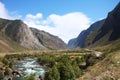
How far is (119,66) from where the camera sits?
2488 centimetres

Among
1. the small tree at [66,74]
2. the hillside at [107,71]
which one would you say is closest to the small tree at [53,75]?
the small tree at [66,74]

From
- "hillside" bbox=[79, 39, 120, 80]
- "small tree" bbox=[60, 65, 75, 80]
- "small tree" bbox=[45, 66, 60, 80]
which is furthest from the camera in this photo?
"small tree" bbox=[60, 65, 75, 80]

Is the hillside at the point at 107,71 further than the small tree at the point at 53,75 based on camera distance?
A: No

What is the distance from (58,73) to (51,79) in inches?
121

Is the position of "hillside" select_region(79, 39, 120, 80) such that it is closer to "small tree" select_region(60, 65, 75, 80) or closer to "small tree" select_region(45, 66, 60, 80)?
"small tree" select_region(45, 66, 60, 80)

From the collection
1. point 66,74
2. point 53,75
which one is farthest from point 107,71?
point 66,74

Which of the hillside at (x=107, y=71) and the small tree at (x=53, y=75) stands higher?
the hillside at (x=107, y=71)

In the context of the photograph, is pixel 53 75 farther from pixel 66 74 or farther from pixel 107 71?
pixel 107 71

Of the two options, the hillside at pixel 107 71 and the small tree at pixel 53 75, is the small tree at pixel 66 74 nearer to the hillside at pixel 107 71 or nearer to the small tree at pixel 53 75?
the small tree at pixel 53 75

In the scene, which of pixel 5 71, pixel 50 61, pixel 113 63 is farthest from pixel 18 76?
pixel 113 63

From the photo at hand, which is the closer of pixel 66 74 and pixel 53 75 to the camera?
pixel 53 75

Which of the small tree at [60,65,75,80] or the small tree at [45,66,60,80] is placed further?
the small tree at [60,65,75,80]

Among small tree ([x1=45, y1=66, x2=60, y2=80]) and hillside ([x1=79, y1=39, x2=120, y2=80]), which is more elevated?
hillside ([x1=79, y1=39, x2=120, y2=80])

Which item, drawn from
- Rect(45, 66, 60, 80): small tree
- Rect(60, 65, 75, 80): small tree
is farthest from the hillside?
Rect(60, 65, 75, 80): small tree
